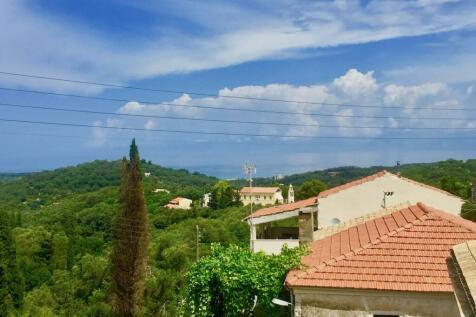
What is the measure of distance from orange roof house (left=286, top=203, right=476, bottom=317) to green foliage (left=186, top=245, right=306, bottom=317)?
820 millimetres

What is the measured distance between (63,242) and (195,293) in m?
56.9

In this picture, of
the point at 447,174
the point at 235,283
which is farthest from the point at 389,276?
the point at 447,174

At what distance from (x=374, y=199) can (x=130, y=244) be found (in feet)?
80.3

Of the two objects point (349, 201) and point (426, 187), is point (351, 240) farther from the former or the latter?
point (426, 187)

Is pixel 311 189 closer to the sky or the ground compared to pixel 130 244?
closer to the sky

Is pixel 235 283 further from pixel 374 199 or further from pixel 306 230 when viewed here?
pixel 374 199

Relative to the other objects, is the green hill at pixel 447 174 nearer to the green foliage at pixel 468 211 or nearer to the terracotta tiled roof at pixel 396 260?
the green foliage at pixel 468 211

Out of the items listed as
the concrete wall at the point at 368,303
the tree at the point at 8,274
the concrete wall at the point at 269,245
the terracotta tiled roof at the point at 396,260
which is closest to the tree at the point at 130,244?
the tree at the point at 8,274

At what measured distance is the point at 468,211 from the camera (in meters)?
22.8

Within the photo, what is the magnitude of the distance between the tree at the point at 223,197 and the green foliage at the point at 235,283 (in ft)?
345

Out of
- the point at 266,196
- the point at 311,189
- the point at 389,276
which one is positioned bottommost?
the point at 389,276

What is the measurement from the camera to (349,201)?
72.7ft

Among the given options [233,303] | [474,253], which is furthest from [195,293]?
[474,253]

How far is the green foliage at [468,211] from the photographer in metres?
22.8
